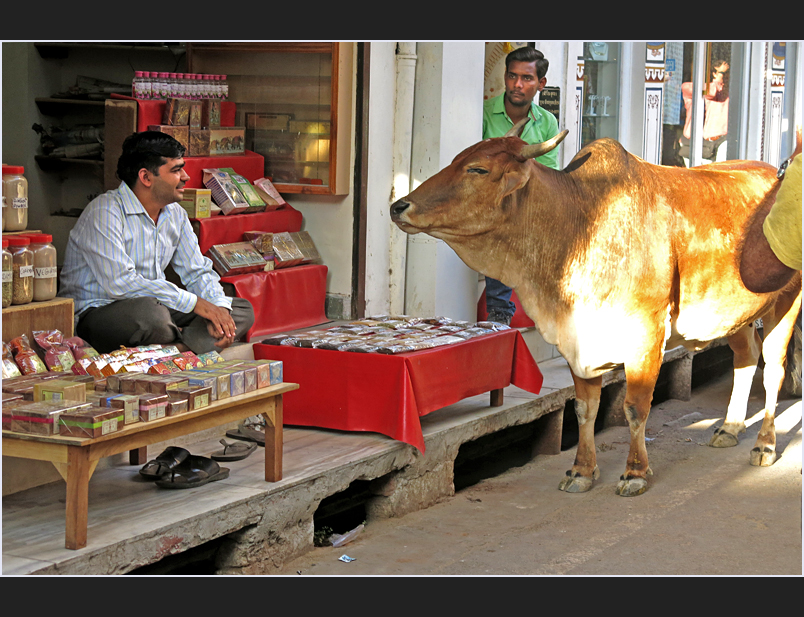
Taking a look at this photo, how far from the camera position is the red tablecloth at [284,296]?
6.49 metres

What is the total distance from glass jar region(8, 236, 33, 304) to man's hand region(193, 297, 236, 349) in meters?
1.16

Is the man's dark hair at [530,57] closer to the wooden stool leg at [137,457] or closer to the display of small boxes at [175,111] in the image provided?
the display of small boxes at [175,111]

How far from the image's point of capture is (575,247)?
5.43 m

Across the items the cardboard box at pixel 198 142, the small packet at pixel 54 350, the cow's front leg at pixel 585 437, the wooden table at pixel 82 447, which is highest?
the cardboard box at pixel 198 142

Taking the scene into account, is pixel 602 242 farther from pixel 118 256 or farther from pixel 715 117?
pixel 715 117

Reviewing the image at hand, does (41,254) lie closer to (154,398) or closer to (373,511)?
(154,398)

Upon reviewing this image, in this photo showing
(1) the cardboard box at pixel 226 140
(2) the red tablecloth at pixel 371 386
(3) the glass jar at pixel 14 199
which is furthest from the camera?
(1) the cardboard box at pixel 226 140

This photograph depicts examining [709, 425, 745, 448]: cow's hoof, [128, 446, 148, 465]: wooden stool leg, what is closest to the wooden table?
[128, 446, 148, 465]: wooden stool leg

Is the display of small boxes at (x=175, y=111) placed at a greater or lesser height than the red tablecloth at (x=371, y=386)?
greater

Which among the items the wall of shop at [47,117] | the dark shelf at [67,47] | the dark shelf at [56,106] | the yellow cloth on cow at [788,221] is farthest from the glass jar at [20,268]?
the dark shelf at [56,106]

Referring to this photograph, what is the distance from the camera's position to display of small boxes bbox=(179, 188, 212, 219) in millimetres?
6414

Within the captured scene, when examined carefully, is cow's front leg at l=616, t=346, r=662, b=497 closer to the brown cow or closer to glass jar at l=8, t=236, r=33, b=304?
the brown cow

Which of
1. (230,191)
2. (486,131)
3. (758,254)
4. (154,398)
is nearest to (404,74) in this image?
(486,131)

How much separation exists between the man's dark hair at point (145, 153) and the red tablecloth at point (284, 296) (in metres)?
1.01
